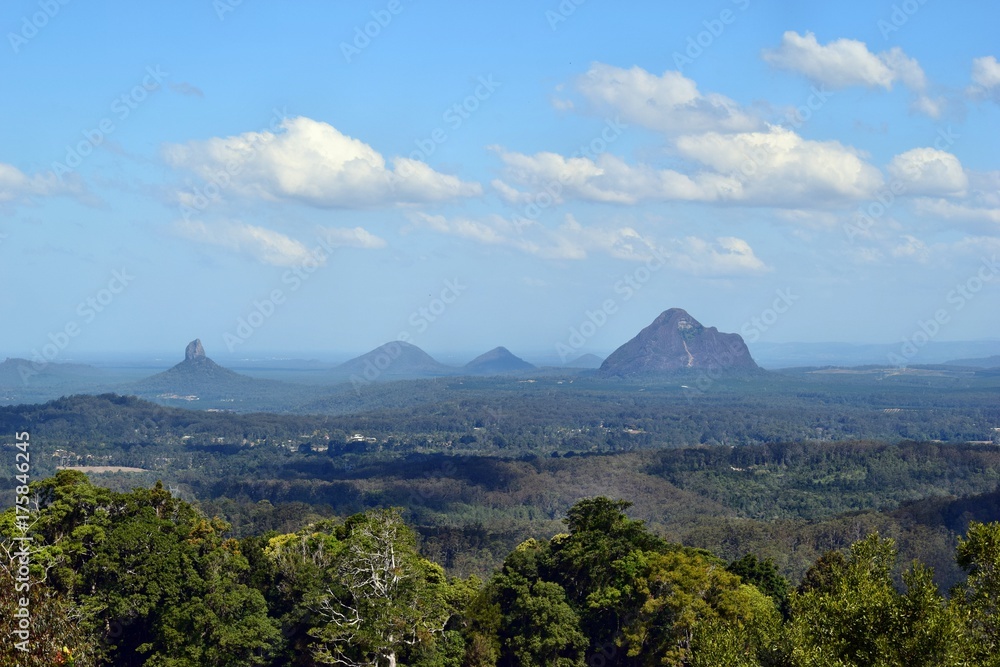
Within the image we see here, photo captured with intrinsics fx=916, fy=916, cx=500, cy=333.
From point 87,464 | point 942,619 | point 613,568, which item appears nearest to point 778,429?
point 87,464

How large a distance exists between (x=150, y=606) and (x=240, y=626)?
303cm

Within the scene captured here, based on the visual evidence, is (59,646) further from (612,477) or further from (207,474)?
(207,474)

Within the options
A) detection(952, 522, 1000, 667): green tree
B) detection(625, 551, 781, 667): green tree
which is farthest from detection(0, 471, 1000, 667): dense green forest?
detection(952, 522, 1000, 667): green tree

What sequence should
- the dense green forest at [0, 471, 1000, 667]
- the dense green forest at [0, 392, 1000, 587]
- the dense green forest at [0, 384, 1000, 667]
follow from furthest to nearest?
the dense green forest at [0, 392, 1000, 587], the dense green forest at [0, 471, 1000, 667], the dense green forest at [0, 384, 1000, 667]

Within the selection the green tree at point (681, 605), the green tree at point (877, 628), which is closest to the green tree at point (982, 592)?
the green tree at point (877, 628)

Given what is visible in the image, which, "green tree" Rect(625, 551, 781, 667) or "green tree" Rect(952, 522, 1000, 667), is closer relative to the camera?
"green tree" Rect(952, 522, 1000, 667)

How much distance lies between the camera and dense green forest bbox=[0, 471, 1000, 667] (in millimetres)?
26828

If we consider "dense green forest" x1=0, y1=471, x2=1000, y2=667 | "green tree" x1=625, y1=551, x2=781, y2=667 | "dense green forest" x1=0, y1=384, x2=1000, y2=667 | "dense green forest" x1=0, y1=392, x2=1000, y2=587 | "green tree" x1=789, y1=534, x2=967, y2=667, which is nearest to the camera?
"green tree" x1=789, y1=534, x2=967, y2=667

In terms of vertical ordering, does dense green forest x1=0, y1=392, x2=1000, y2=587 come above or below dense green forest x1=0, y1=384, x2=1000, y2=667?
below

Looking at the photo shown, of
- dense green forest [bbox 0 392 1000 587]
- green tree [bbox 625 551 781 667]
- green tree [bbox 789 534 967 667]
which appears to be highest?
green tree [bbox 789 534 967 667]

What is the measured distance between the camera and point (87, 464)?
138375mm

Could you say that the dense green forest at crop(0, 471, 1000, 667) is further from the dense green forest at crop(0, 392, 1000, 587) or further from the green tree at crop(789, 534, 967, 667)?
the dense green forest at crop(0, 392, 1000, 587)

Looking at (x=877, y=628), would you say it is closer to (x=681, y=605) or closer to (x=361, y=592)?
(x=681, y=605)

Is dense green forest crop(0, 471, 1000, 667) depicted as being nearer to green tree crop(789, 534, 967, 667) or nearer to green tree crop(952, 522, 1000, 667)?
green tree crop(952, 522, 1000, 667)
